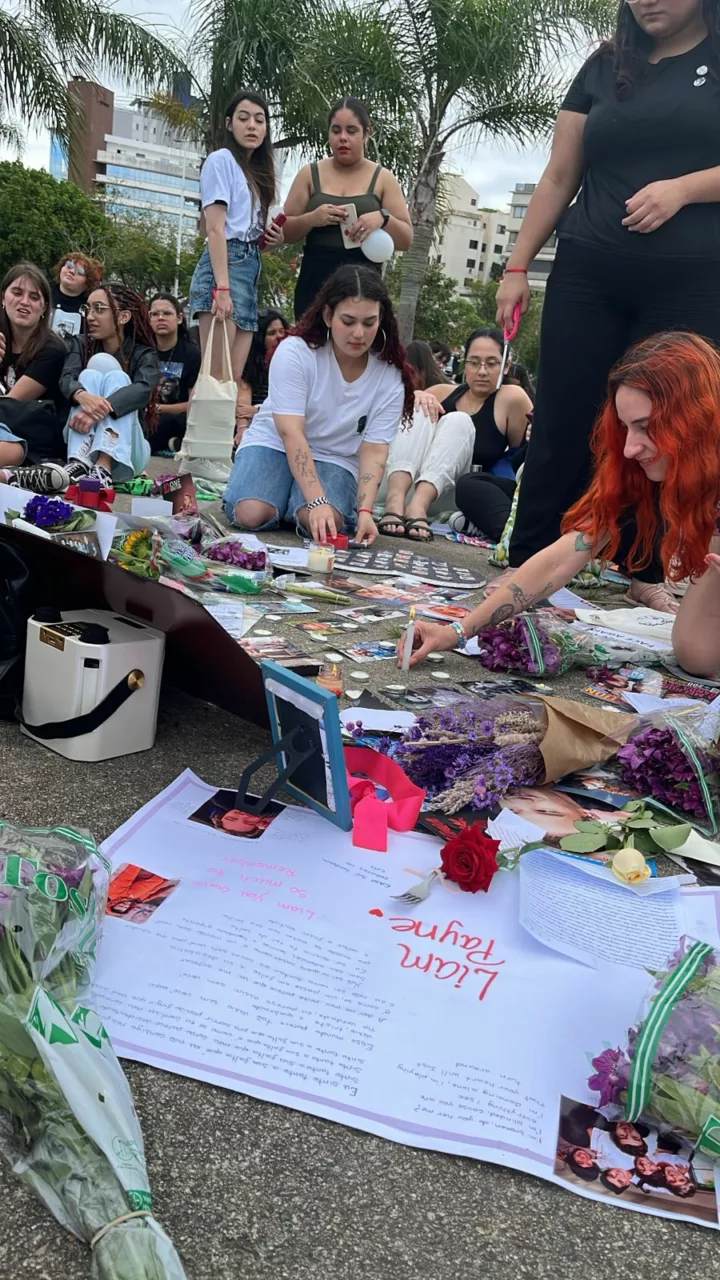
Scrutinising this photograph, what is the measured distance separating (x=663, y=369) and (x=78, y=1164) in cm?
181

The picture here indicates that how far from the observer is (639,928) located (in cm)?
128

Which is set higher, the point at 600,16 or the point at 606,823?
the point at 600,16

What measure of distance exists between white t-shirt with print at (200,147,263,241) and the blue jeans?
93 centimetres

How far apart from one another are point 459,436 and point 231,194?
1.68 metres

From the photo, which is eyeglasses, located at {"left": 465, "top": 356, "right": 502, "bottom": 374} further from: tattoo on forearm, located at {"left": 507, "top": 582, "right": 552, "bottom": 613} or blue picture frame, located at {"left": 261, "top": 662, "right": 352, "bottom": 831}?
blue picture frame, located at {"left": 261, "top": 662, "right": 352, "bottom": 831}

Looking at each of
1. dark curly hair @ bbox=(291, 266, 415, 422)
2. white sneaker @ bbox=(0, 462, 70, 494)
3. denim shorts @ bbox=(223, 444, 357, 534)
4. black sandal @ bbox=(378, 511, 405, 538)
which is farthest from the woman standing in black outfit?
white sneaker @ bbox=(0, 462, 70, 494)

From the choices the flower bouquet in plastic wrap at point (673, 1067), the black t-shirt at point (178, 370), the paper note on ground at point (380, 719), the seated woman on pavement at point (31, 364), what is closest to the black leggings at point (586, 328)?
the paper note on ground at point (380, 719)

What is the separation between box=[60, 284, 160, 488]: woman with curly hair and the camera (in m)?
4.59

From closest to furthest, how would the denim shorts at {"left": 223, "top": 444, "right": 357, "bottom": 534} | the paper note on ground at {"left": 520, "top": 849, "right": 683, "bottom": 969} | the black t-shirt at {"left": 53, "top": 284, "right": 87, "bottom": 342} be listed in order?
the paper note on ground at {"left": 520, "top": 849, "right": 683, "bottom": 969} < the denim shorts at {"left": 223, "top": 444, "right": 357, "bottom": 534} < the black t-shirt at {"left": 53, "top": 284, "right": 87, "bottom": 342}

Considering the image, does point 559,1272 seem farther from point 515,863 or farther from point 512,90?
point 512,90

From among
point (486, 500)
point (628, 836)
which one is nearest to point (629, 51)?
point (628, 836)

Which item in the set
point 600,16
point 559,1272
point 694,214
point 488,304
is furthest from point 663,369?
point 488,304

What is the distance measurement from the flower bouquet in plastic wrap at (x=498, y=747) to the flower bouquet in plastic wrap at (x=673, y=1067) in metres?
0.63

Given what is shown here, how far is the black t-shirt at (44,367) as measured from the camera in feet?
15.1
